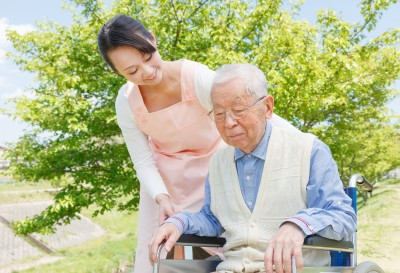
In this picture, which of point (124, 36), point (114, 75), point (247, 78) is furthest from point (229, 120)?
point (114, 75)

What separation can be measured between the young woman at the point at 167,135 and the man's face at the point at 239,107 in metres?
0.43

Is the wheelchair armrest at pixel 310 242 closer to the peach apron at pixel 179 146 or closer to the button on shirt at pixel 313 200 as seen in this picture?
the button on shirt at pixel 313 200

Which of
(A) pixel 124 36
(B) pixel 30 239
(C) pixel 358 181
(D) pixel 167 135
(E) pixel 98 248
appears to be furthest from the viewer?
(B) pixel 30 239

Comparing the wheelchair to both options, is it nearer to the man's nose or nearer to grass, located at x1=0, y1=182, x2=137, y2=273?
the man's nose

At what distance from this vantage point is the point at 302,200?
1710 mm

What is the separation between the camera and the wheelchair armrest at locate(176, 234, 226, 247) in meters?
1.77

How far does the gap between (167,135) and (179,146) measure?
0.26ft

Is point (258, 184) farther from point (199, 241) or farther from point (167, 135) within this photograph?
point (167, 135)

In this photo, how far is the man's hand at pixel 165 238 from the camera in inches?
66.8

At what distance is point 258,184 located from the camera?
1.77 m

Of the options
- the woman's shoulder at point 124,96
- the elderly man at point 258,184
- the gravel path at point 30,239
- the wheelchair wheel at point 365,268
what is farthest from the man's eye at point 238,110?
the gravel path at point 30,239

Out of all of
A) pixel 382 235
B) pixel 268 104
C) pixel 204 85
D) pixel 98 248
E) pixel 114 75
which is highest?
pixel 114 75

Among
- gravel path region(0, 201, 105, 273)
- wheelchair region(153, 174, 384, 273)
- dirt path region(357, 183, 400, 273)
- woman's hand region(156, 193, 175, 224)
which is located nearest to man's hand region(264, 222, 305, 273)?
wheelchair region(153, 174, 384, 273)

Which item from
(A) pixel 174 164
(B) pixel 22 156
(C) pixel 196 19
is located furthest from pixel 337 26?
(A) pixel 174 164
